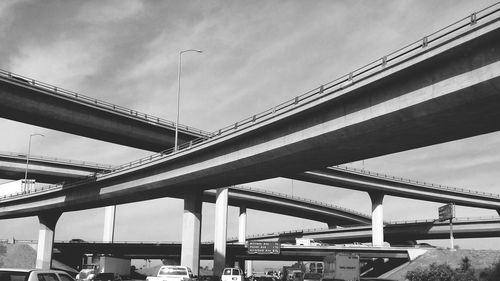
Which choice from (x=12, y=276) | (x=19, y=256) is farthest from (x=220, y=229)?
(x=12, y=276)

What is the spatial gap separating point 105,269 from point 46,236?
2994 centimetres

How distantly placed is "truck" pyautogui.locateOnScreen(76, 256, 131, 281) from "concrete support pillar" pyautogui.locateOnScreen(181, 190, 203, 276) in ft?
26.2

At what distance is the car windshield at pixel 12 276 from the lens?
493 inches

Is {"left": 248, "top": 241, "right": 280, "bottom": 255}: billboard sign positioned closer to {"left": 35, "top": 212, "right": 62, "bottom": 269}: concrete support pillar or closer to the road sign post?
the road sign post

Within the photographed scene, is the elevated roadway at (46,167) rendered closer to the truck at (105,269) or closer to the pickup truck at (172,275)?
the truck at (105,269)

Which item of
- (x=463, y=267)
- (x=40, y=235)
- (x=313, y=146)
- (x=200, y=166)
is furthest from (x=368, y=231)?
(x=313, y=146)

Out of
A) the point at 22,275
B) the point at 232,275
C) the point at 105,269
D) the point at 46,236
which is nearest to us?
the point at 22,275

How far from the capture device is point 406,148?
125ft

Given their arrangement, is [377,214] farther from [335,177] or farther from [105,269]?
[105,269]

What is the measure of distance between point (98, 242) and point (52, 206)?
24109 mm

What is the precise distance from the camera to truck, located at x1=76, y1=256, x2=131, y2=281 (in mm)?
52859

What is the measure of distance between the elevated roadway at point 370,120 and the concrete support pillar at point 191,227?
2506 mm

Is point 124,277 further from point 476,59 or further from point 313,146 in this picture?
point 476,59

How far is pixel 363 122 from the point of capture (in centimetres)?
3228
